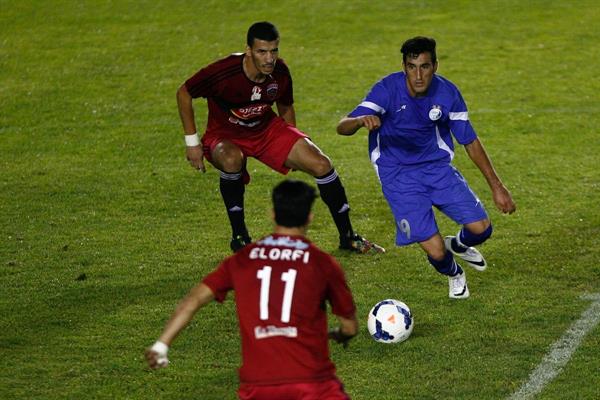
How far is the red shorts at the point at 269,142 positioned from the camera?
975 centimetres

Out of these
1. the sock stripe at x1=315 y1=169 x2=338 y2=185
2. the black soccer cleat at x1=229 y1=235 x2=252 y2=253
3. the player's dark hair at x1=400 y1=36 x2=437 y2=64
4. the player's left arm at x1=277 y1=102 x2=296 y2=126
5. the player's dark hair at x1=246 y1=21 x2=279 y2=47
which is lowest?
the black soccer cleat at x1=229 y1=235 x2=252 y2=253

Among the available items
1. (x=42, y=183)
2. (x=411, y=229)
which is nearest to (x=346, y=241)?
(x=411, y=229)

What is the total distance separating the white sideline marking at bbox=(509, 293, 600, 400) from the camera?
6.96 metres

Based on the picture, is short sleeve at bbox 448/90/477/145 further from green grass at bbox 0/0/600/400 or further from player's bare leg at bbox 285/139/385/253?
player's bare leg at bbox 285/139/385/253

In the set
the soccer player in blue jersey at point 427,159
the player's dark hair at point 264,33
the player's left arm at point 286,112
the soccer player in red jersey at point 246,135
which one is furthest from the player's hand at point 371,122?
the player's left arm at point 286,112

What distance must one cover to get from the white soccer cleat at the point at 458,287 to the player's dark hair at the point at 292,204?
3436 millimetres

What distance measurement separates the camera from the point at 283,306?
520cm

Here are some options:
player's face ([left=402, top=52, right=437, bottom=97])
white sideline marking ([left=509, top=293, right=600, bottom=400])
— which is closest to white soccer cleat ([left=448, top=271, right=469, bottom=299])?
white sideline marking ([left=509, top=293, right=600, bottom=400])

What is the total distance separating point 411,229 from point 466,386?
1673 millimetres

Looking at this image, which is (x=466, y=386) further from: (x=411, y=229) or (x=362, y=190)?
(x=362, y=190)

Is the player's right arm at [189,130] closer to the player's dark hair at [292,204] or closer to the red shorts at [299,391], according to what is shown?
the player's dark hair at [292,204]

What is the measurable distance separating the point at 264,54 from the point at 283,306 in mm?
4404

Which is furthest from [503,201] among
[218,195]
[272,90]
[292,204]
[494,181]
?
[218,195]

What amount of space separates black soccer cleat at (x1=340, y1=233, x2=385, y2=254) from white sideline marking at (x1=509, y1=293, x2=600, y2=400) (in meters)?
1.92
